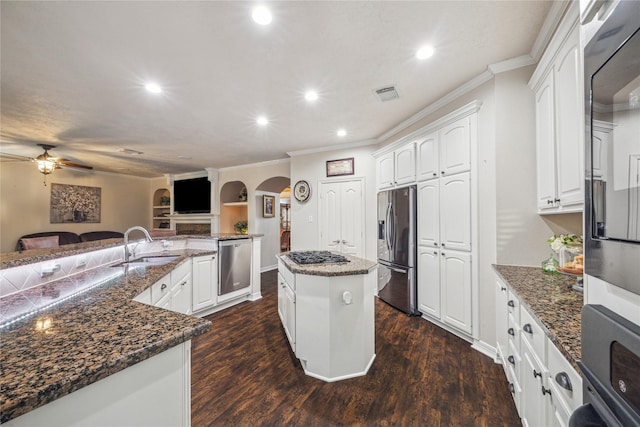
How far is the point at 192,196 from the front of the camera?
20.5 ft

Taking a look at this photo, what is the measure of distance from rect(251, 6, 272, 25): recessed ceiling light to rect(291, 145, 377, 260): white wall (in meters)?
2.69

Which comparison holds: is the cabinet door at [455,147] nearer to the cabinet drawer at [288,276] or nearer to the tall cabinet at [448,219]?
the tall cabinet at [448,219]

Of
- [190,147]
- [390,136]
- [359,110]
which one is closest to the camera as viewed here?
→ [359,110]

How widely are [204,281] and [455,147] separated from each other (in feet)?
10.6

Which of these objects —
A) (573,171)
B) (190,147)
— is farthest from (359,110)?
(190,147)

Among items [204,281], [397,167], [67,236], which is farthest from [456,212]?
[67,236]

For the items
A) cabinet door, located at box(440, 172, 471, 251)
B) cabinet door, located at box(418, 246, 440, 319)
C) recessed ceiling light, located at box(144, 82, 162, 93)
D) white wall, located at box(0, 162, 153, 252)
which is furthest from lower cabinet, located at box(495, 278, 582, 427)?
white wall, located at box(0, 162, 153, 252)

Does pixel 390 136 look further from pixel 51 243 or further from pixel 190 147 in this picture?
pixel 51 243

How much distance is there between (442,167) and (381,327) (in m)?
1.86

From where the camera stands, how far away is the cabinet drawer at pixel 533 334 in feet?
3.33

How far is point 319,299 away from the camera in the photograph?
6.04 ft

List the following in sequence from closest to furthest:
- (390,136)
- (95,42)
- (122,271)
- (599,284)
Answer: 1. (599,284)
2. (95,42)
3. (122,271)
4. (390,136)

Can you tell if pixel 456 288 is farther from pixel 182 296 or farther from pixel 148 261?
pixel 148 261

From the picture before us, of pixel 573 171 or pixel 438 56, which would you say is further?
pixel 438 56
